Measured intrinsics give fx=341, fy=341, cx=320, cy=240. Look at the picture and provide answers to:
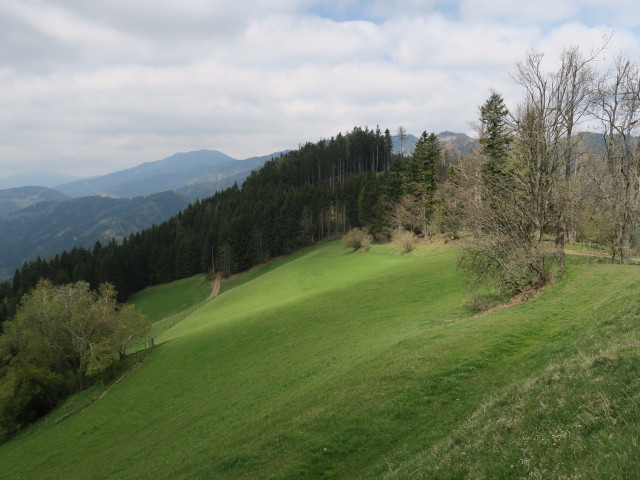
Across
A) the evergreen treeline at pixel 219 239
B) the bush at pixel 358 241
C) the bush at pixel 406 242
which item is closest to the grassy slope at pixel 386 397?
the bush at pixel 406 242

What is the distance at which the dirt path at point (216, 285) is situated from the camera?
3354 inches

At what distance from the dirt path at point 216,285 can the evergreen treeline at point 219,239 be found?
8.37ft

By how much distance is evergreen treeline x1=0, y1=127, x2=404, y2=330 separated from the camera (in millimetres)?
97438

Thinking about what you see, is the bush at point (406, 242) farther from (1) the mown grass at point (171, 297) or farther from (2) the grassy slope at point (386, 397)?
(1) the mown grass at point (171, 297)

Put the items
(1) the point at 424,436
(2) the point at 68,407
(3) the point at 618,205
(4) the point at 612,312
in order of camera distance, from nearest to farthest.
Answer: (1) the point at 424,436
(4) the point at 612,312
(3) the point at 618,205
(2) the point at 68,407

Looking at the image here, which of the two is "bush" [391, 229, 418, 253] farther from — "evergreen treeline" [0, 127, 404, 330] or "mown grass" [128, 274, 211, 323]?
"mown grass" [128, 274, 211, 323]

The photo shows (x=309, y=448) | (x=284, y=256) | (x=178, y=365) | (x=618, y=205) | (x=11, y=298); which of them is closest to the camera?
(x=309, y=448)

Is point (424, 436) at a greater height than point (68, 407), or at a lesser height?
greater

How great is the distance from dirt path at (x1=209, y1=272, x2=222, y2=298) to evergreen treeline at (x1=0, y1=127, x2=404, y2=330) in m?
2.55

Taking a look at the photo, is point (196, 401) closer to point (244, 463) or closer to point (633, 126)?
point (244, 463)

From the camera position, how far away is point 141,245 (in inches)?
4326

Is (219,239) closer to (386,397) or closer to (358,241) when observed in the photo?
(358,241)

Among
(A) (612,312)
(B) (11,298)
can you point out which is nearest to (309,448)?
(A) (612,312)

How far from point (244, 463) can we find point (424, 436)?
20.7 feet
